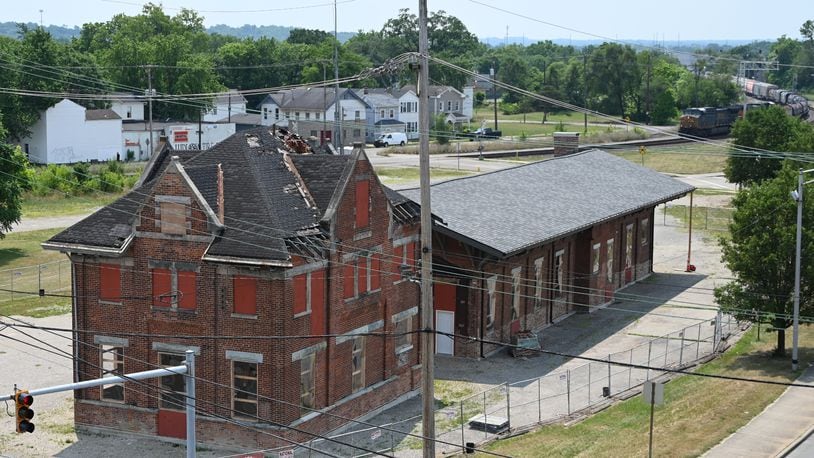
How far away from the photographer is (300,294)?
1304 inches

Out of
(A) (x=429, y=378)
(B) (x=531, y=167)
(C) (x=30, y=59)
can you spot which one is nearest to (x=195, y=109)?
(C) (x=30, y=59)

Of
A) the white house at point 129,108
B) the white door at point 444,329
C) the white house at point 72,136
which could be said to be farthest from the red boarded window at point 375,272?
the white house at point 129,108

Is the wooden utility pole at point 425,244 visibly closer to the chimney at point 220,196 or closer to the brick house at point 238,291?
the brick house at point 238,291

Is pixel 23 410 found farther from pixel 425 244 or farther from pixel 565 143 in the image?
pixel 565 143

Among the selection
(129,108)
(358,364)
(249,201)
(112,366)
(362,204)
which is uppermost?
(129,108)

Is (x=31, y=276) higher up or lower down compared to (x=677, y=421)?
higher up

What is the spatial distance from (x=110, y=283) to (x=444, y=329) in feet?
49.1

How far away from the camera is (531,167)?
59.8 meters


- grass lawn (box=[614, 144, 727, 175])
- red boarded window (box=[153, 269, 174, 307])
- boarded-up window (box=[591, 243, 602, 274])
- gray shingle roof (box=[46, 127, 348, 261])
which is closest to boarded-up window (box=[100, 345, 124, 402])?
red boarded window (box=[153, 269, 174, 307])

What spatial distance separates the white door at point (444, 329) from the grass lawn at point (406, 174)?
5079 centimetres

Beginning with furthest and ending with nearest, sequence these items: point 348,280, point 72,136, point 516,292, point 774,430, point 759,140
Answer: point 72,136, point 759,140, point 516,292, point 348,280, point 774,430

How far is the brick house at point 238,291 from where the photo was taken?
32781 mm

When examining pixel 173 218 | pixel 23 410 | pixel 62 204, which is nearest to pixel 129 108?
pixel 62 204

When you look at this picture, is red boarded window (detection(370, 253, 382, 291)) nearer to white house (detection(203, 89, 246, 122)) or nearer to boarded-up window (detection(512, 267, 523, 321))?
boarded-up window (detection(512, 267, 523, 321))
